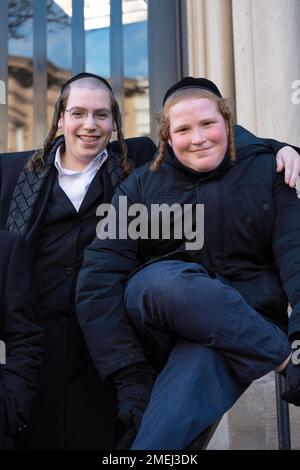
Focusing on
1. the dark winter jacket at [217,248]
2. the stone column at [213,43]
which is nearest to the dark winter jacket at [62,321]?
the dark winter jacket at [217,248]

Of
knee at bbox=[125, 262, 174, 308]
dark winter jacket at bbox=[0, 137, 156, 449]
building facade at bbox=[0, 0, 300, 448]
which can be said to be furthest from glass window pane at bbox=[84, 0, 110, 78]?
knee at bbox=[125, 262, 174, 308]

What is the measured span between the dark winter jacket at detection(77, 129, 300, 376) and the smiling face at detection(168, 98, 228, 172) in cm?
3

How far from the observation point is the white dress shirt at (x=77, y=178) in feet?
8.41

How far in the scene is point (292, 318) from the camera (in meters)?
1.91

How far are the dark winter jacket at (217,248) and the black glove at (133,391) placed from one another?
1.1 inches

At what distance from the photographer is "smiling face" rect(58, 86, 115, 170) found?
8.36 feet

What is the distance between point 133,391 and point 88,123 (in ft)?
3.24

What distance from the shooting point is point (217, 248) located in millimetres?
2115

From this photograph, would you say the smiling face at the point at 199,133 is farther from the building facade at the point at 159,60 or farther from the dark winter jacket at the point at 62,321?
the building facade at the point at 159,60

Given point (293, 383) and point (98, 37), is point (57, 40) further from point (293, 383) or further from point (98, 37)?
point (293, 383)
